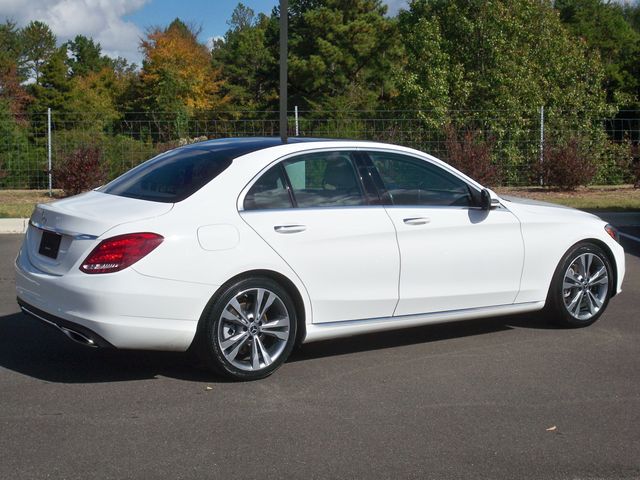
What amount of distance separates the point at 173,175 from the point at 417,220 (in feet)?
5.75

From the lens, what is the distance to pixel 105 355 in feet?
21.3

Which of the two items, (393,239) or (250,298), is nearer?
(250,298)

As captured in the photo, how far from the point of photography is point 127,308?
536 cm

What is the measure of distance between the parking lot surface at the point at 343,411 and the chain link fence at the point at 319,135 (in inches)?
510

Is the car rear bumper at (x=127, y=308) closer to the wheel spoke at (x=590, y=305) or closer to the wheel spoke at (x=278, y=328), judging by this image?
the wheel spoke at (x=278, y=328)

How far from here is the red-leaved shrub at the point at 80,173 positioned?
1847cm

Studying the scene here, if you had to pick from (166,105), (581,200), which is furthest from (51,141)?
(166,105)

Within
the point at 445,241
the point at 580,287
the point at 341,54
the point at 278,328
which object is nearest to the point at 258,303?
the point at 278,328

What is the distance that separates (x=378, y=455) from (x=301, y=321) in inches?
63.7

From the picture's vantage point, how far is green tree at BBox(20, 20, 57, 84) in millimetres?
68056

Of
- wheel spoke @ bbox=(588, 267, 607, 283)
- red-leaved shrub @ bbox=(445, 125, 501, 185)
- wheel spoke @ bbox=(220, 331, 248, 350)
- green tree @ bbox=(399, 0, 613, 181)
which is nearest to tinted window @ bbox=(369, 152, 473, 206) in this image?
wheel spoke @ bbox=(588, 267, 607, 283)

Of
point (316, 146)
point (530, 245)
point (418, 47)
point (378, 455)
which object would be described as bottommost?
point (378, 455)

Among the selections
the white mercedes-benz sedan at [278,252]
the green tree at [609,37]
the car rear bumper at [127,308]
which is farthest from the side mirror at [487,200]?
the green tree at [609,37]

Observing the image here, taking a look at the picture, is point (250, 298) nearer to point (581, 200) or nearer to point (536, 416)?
point (536, 416)
